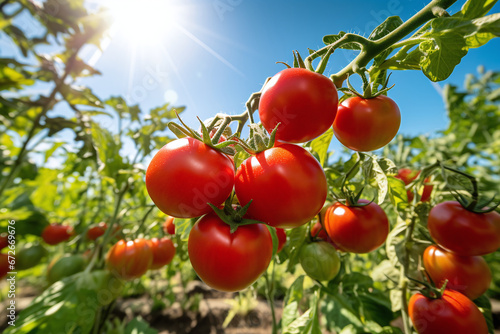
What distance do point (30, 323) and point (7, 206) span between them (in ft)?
5.33

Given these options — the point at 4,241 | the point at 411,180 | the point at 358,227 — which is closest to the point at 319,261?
the point at 358,227

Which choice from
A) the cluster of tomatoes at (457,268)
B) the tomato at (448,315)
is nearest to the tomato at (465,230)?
the cluster of tomatoes at (457,268)

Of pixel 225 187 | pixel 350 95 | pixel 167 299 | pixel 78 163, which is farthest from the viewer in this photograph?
pixel 167 299

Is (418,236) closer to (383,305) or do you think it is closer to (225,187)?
(383,305)

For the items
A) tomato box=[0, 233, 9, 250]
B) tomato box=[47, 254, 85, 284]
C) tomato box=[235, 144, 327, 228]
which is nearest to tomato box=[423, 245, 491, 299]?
tomato box=[235, 144, 327, 228]

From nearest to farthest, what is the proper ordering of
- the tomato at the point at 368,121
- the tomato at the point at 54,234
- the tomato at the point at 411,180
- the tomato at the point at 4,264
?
1. the tomato at the point at 368,121
2. the tomato at the point at 411,180
3. the tomato at the point at 4,264
4. the tomato at the point at 54,234

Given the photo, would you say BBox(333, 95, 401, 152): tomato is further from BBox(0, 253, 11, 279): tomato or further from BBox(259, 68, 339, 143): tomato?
BBox(0, 253, 11, 279): tomato

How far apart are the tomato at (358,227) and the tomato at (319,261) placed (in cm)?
6

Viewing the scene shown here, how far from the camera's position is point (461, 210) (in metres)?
0.77

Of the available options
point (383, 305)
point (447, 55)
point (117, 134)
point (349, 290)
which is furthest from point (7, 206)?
point (447, 55)

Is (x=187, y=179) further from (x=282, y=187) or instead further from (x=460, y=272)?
(x=460, y=272)

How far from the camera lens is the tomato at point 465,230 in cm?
72

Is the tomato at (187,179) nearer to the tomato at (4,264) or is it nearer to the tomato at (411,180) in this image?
the tomato at (411,180)

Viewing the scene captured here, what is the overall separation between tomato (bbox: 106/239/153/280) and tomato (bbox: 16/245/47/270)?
1007mm
